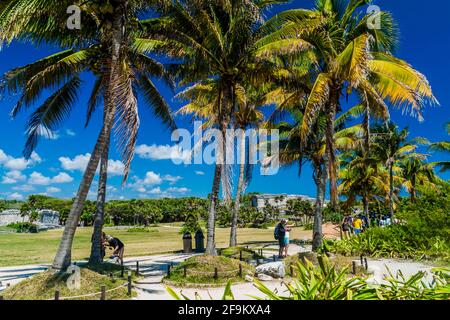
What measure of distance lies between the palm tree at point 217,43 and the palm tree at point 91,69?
1407 millimetres

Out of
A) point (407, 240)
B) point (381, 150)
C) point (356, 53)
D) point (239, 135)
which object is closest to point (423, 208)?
point (407, 240)

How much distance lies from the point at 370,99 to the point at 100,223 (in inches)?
456

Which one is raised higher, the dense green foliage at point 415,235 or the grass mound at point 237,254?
the dense green foliage at point 415,235

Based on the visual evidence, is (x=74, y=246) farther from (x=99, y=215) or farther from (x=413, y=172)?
(x=413, y=172)

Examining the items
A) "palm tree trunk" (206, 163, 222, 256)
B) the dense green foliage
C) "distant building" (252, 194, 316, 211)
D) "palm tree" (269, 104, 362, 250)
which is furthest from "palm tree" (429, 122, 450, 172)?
"distant building" (252, 194, 316, 211)

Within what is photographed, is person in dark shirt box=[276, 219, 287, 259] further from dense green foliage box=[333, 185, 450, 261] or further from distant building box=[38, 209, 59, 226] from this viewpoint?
distant building box=[38, 209, 59, 226]

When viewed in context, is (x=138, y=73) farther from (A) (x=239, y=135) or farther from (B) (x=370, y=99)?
(B) (x=370, y=99)

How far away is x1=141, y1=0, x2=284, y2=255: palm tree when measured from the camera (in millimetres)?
12867

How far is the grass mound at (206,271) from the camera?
11.2 metres

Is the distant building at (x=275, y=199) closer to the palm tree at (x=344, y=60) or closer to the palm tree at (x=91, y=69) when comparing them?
the palm tree at (x=344, y=60)

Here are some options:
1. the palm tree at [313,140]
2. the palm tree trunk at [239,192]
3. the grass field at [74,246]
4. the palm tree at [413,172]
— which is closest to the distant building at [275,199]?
the palm tree at [413,172]

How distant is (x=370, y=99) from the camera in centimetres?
1509

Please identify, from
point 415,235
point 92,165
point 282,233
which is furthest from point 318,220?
point 92,165

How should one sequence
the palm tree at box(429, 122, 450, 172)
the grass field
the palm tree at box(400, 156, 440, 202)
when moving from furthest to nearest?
the palm tree at box(400, 156, 440, 202)
the palm tree at box(429, 122, 450, 172)
the grass field
